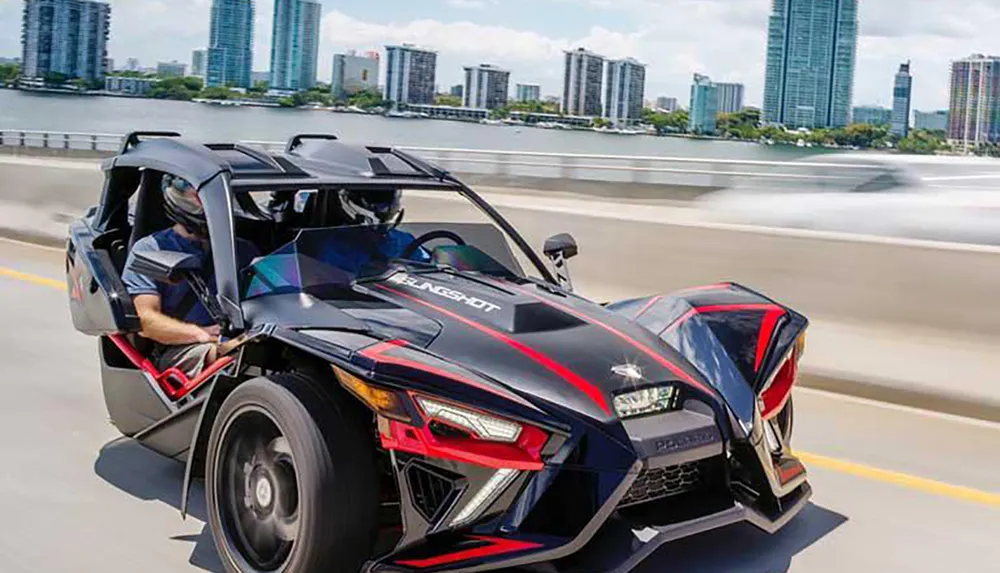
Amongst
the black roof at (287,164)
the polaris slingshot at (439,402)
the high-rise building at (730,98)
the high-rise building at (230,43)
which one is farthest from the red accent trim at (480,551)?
the high-rise building at (230,43)

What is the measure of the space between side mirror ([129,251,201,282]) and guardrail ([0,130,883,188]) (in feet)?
53.1

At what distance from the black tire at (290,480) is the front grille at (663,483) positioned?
0.82 meters

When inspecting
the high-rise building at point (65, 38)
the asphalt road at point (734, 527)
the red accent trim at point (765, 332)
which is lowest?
the asphalt road at point (734, 527)

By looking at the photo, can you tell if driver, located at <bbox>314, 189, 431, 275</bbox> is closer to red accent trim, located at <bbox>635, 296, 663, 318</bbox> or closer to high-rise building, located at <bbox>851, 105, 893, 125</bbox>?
red accent trim, located at <bbox>635, 296, 663, 318</bbox>

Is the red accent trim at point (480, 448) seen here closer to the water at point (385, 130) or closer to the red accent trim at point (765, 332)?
the red accent trim at point (765, 332)

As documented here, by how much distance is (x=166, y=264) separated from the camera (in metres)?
4.46

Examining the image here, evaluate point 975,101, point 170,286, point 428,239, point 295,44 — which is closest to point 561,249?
point 428,239

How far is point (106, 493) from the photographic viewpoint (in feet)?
16.6

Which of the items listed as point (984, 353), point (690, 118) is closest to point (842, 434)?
point (984, 353)

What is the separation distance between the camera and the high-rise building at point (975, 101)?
84.9 ft

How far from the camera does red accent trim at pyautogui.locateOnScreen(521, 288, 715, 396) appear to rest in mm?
4029

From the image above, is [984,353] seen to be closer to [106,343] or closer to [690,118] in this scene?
[106,343]

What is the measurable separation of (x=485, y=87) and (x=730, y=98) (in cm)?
1091

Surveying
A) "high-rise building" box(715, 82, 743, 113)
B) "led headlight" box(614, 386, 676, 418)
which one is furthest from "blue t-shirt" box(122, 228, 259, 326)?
"high-rise building" box(715, 82, 743, 113)
